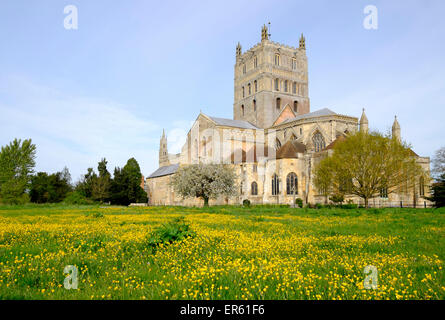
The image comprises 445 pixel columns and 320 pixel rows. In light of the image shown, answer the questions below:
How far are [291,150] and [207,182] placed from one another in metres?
15.2

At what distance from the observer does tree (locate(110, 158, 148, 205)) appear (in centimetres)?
7094

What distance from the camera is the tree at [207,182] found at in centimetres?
4338

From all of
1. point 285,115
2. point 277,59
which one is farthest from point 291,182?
point 277,59

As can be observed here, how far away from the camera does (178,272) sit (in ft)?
18.4

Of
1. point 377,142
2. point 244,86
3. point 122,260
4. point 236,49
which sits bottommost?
point 122,260

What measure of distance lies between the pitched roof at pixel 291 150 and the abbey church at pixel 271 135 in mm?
151

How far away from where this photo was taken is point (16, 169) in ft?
160

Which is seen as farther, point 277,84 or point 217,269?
point 277,84

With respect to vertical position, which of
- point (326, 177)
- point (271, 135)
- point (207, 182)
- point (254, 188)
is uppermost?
point (271, 135)

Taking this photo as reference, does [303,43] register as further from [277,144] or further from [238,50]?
[277,144]

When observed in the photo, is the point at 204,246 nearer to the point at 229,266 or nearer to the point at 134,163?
the point at 229,266
